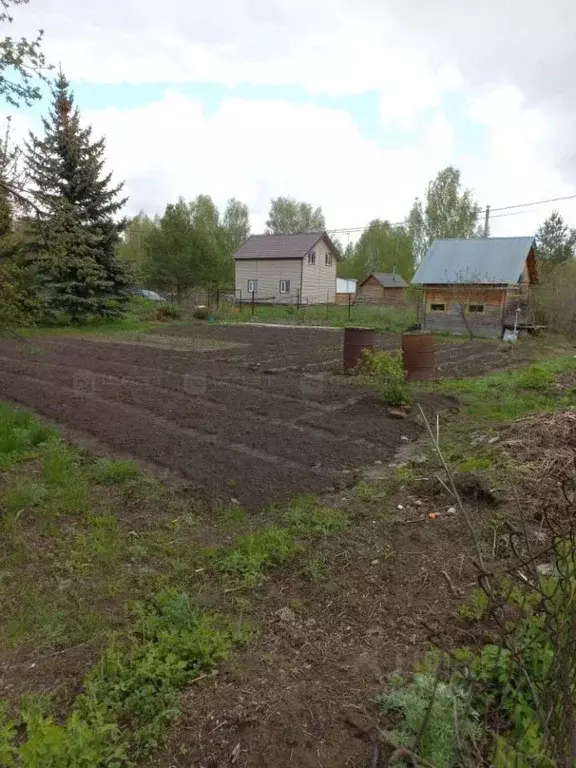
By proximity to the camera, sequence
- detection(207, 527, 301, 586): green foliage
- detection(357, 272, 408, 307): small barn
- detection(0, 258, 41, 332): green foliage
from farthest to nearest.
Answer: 1. detection(357, 272, 408, 307): small barn
2. detection(0, 258, 41, 332): green foliage
3. detection(207, 527, 301, 586): green foliage

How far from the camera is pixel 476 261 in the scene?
72.1 feet

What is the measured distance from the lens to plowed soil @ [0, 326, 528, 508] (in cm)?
528

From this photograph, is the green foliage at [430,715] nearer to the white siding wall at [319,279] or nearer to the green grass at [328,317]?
the green grass at [328,317]

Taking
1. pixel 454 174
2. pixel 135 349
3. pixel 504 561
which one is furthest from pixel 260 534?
pixel 454 174

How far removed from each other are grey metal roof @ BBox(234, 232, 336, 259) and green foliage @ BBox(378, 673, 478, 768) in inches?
1373

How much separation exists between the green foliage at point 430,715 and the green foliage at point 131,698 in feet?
2.92

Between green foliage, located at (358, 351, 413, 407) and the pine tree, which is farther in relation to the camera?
the pine tree

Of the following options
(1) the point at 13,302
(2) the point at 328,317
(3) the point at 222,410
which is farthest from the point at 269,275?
(1) the point at 13,302

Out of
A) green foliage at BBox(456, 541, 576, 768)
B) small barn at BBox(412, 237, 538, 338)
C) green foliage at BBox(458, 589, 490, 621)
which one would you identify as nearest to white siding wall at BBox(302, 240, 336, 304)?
small barn at BBox(412, 237, 538, 338)

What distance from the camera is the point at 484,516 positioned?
4.05m

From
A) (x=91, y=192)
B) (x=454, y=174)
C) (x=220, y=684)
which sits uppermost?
(x=454, y=174)

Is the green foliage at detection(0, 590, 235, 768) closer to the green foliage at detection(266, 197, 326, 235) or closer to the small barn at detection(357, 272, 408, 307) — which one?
the small barn at detection(357, 272, 408, 307)

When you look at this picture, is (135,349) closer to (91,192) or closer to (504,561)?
(91,192)

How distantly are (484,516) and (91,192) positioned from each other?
19.9 meters
